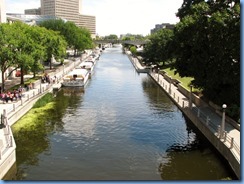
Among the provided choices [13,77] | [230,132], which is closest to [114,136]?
[230,132]

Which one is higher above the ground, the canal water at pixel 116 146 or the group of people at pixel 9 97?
the group of people at pixel 9 97

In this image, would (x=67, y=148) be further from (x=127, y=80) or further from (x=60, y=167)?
(x=127, y=80)

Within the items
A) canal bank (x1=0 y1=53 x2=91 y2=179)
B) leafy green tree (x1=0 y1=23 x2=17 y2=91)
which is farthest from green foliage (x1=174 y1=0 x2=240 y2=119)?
leafy green tree (x1=0 y1=23 x2=17 y2=91)

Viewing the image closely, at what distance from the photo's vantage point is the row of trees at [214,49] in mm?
30391

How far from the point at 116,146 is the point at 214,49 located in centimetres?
1297

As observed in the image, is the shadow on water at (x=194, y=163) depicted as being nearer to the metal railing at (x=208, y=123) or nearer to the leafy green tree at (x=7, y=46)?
the metal railing at (x=208, y=123)

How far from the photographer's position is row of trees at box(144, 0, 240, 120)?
30391 mm

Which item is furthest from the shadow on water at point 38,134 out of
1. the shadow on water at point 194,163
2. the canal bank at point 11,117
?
the shadow on water at point 194,163

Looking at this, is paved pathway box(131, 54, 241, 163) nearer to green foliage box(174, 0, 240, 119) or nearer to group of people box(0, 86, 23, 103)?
green foliage box(174, 0, 240, 119)

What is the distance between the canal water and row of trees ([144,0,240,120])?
4913 millimetres

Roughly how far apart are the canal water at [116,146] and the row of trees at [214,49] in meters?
4.91

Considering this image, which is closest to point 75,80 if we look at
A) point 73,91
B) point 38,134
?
point 73,91

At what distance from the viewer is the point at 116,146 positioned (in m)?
28.6

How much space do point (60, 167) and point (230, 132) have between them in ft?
47.5
